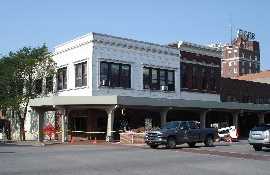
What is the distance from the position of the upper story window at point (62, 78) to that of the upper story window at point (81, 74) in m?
2.39

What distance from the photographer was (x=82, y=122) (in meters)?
40.9

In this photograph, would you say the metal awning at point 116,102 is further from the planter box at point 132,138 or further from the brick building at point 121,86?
the planter box at point 132,138

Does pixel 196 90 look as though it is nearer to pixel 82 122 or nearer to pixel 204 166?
pixel 82 122

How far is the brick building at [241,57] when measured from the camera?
455 ft

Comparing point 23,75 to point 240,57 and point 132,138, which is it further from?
point 240,57

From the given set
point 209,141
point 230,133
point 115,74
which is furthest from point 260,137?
point 115,74

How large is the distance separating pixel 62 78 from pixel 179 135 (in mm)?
16533

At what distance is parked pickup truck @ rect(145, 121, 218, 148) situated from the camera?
2891cm

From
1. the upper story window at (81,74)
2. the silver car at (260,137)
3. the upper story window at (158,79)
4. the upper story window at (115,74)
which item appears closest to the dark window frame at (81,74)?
the upper story window at (81,74)

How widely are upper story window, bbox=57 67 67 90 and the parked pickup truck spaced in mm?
14790

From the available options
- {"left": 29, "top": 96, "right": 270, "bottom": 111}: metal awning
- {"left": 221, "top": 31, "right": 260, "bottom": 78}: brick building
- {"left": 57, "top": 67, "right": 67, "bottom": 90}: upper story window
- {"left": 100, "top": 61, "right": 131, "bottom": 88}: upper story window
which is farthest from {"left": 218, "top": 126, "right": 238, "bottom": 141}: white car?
{"left": 221, "top": 31, "right": 260, "bottom": 78}: brick building

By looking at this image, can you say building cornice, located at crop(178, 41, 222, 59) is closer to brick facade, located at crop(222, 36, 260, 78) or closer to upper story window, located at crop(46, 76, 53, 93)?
upper story window, located at crop(46, 76, 53, 93)

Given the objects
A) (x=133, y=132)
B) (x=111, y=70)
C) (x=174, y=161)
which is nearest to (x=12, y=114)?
(x=111, y=70)

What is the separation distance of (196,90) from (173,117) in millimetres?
3543
